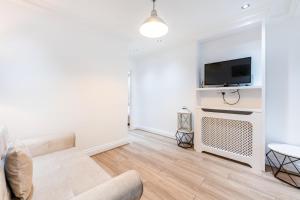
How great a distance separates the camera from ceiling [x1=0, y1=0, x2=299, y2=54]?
205 cm

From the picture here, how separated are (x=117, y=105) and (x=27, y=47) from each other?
1.82 m

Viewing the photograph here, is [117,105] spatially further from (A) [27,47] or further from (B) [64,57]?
(A) [27,47]

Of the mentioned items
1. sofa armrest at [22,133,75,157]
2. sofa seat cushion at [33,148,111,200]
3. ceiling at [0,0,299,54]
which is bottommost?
sofa seat cushion at [33,148,111,200]

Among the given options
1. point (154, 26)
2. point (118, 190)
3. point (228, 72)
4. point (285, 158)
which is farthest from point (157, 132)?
point (118, 190)

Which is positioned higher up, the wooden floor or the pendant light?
the pendant light

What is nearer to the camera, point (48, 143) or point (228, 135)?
point (48, 143)

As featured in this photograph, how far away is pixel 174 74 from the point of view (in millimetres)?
3979

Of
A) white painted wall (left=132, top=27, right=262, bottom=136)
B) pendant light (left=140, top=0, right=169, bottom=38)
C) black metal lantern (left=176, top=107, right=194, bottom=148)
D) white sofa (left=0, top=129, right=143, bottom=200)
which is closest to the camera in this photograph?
white sofa (left=0, top=129, right=143, bottom=200)

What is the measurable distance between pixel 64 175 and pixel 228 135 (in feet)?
8.73

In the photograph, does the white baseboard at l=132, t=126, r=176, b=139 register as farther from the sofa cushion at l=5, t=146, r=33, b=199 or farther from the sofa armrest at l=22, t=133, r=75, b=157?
the sofa cushion at l=5, t=146, r=33, b=199

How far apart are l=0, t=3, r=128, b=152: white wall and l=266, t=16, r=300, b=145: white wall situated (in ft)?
9.45

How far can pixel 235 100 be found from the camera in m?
2.88

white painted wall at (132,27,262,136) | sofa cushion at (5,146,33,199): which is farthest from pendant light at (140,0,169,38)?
white painted wall at (132,27,262,136)

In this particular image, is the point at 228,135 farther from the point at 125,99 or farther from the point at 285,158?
the point at 125,99
